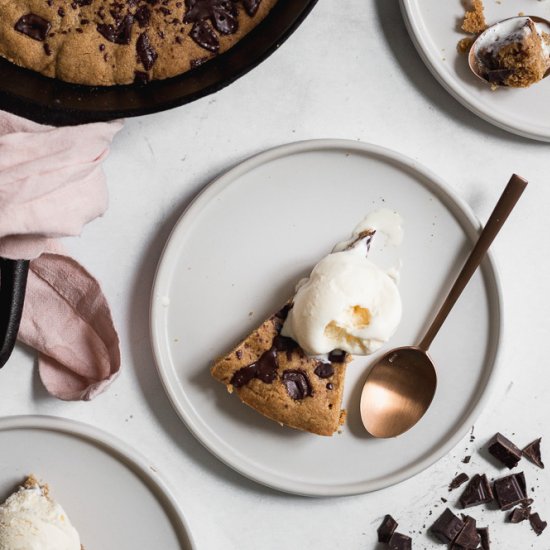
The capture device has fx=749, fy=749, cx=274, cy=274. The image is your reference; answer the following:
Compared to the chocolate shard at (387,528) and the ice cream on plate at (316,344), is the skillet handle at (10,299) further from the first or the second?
the chocolate shard at (387,528)

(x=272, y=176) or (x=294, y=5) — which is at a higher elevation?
(x=294, y=5)

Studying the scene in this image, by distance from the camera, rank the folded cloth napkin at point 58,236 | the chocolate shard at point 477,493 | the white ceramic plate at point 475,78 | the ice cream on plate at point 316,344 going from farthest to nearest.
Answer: the chocolate shard at point 477,493, the white ceramic plate at point 475,78, the ice cream on plate at point 316,344, the folded cloth napkin at point 58,236

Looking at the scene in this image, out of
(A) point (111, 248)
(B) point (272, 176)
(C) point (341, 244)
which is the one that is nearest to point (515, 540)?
(C) point (341, 244)

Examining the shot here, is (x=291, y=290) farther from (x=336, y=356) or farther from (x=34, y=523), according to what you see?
(x=34, y=523)

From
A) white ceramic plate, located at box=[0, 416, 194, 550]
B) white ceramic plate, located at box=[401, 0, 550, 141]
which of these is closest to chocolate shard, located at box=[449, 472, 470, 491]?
white ceramic plate, located at box=[0, 416, 194, 550]

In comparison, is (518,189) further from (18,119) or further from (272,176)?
(18,119)

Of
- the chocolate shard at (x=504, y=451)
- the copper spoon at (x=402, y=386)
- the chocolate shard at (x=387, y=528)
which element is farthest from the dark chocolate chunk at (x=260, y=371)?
the chocolate shard at (x=504, y=451)

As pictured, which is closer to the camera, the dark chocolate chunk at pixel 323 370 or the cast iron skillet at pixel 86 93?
the cast iron skillet at pixel 86 93

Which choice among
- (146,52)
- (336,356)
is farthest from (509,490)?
(146,52)
